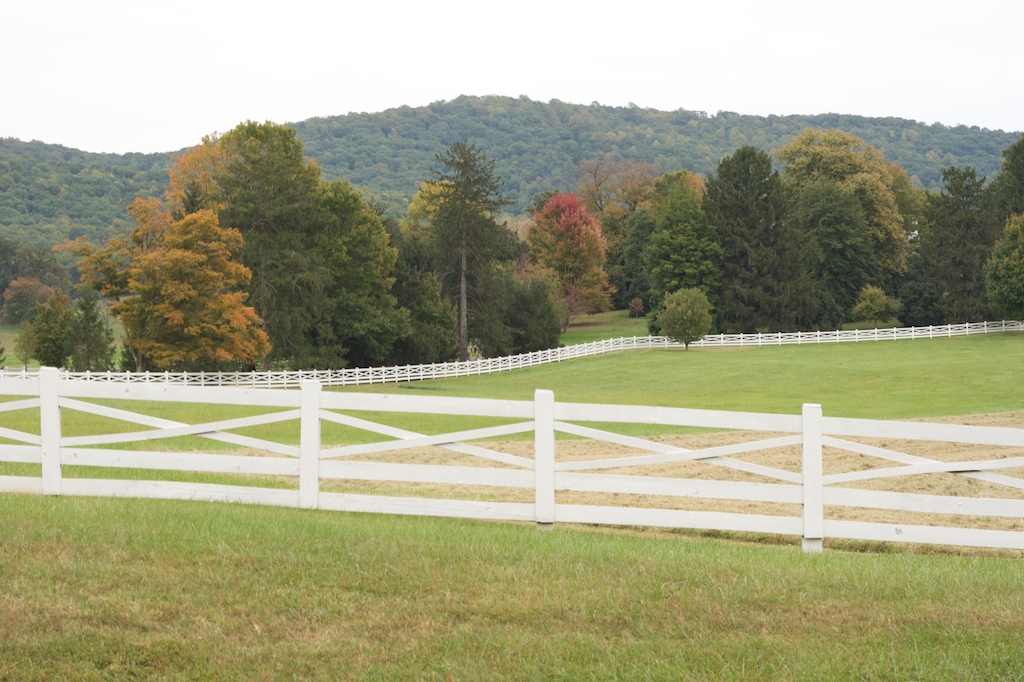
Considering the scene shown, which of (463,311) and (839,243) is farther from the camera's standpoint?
(839,243)

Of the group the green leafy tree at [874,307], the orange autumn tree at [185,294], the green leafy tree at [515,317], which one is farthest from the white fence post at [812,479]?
the green leafy tree at [874,307]

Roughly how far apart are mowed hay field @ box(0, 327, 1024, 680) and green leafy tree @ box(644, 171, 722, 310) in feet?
207

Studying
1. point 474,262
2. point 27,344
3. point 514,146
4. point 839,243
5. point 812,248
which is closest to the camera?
point 27,344

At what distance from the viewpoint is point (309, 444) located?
933 centimetres

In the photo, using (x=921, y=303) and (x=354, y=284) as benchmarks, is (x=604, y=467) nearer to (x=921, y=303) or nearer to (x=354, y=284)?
(x=354, y=284)

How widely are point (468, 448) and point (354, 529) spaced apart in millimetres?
1450

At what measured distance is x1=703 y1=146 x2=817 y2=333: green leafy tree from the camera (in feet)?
229

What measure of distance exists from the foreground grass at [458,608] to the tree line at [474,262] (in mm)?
40272

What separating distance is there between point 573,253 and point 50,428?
76.3m

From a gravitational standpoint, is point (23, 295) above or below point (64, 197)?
below

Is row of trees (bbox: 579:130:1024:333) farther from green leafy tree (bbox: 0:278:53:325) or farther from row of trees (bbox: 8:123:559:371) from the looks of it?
green leafy tree (bbox: 0:278:53:325)

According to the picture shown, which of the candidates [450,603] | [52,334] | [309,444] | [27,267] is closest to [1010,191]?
[52,334]

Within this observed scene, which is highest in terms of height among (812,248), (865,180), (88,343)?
(865,180)

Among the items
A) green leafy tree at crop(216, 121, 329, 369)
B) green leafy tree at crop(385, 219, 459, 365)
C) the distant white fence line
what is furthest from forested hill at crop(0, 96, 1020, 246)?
the distant white fence line
